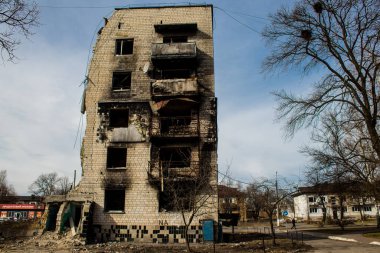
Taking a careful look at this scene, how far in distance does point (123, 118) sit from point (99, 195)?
6374mm

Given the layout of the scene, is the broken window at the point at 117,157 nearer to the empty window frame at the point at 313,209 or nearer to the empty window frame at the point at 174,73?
the empty window frame at the point at 174,73

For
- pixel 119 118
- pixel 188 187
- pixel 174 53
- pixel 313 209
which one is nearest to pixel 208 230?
pixel 188 187

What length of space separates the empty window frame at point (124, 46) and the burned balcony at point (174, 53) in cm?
280

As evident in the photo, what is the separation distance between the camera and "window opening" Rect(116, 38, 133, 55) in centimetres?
2933

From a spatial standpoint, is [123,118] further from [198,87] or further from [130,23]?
[130,23]

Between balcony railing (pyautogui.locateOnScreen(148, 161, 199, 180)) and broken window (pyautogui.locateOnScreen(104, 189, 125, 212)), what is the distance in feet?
9.21

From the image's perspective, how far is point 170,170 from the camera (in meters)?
25.0

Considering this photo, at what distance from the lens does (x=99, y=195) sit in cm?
2548

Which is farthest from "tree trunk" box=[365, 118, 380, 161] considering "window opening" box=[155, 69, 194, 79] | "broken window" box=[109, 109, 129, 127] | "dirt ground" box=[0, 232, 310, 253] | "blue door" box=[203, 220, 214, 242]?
"broken window" box=[109, 109, 129, 127]

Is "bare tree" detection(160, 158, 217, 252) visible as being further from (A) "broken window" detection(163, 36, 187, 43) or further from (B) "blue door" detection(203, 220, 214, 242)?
(A) "broken window" detection(163, 36, 187, 43)

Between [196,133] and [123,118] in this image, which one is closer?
[196,133]

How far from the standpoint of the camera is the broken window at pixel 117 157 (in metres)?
26.8

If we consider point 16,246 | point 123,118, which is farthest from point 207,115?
point 16,246

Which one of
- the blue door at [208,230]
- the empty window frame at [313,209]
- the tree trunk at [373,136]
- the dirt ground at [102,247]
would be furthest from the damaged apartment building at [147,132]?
the empty window frame at [313,209]
